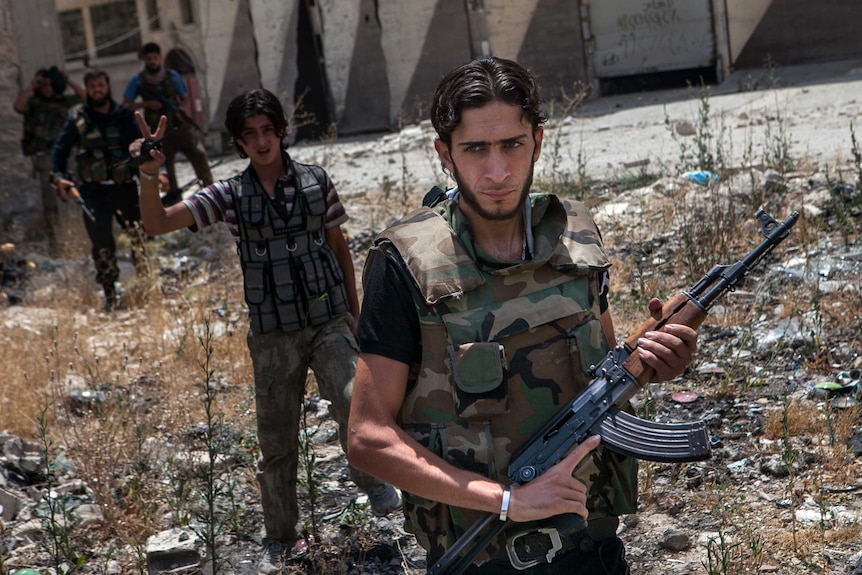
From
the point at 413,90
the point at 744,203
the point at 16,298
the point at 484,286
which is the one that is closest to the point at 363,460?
the point at 484,286

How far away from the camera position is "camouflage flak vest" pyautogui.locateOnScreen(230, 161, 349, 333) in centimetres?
363

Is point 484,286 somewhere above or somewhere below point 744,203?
above

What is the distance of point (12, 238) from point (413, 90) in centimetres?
679

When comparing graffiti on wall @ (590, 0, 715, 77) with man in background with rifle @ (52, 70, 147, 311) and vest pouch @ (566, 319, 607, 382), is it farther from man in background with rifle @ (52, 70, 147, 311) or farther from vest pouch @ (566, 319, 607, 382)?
vest pouch @ (566, 319, 607, 382)

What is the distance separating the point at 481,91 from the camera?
74.4 inches

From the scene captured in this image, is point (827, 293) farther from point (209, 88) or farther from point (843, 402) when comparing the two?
point (209, 88)

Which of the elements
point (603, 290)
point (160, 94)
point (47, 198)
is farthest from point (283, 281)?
point (47, 198)

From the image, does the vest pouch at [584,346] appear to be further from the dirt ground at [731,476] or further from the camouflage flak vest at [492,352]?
the dirt ground at [731,476]

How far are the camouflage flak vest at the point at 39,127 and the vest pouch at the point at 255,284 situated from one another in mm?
6828

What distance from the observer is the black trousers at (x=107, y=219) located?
289 inches

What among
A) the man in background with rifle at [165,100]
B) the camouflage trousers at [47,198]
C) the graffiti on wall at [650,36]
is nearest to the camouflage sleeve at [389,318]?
the man in background with rifle at [165,100]

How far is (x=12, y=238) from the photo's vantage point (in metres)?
10.2

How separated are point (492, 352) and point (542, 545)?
39 cm

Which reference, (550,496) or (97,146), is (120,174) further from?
(550,496)
